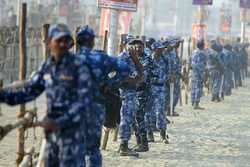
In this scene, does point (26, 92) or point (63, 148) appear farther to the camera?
point (26, 92)

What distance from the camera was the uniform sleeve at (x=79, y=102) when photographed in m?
4.53

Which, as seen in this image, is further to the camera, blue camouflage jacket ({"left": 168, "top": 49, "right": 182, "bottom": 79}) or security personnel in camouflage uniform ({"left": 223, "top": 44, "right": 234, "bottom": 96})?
security personnel in camouflage uniform ({"left": 223, "top": 44, "right": 234, "bottom": 96})

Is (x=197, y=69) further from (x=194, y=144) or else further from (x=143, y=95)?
(x=143, y=95)

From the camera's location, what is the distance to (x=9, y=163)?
8234mm

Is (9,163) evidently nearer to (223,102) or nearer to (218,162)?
(218,162)

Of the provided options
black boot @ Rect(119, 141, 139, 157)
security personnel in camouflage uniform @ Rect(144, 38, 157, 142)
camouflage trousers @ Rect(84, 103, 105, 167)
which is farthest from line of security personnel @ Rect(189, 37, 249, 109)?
camouflage trousers @ Rect(84, 103, 105, 167)

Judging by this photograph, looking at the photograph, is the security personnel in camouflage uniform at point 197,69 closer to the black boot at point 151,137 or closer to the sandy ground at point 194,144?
the sandy ground at point 194,144

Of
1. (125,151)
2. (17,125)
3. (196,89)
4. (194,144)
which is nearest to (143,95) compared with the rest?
(125,151)

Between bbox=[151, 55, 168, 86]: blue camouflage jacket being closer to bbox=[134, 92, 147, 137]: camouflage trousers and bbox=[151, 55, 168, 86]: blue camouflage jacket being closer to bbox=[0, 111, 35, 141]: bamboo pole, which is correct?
bbox=[134, 92, 147, 137]: camouflage trousers

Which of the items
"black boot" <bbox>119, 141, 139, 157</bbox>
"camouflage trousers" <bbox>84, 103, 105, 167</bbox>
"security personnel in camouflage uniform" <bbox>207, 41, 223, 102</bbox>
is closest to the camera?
"camouflage trousers" <bbox>84, 103, 105, 167</bbox>

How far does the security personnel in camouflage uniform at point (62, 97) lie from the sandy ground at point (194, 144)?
3462mm

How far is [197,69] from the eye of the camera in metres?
15.5

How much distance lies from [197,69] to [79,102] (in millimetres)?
11124

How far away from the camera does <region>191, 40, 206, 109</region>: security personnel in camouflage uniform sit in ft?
49.8
